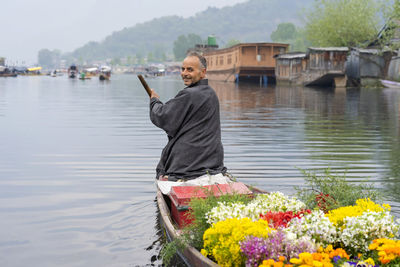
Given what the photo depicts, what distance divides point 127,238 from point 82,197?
2.18 metres

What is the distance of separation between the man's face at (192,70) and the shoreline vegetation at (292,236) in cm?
197

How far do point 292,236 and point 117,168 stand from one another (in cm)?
704

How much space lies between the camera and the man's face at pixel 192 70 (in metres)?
6.42

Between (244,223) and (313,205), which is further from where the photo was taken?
(313,205)

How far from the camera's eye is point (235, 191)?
17.9 feet

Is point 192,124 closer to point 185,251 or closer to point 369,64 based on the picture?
point 185,251

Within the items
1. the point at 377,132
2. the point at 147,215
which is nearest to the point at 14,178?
the point at 147,215

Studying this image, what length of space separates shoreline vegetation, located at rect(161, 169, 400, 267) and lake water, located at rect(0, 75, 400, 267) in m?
1.47

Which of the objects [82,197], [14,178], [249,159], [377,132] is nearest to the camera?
[82,197]

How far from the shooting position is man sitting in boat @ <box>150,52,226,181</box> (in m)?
6.40

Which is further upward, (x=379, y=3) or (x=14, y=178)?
(x=379, y=3)

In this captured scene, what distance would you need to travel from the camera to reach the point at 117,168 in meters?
10.7

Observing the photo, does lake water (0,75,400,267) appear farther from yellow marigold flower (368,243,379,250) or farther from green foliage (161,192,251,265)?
yellow marigold flower (368,243,379,250)

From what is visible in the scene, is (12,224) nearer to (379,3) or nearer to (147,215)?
(147,215)
